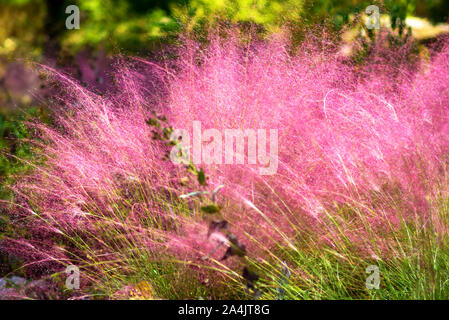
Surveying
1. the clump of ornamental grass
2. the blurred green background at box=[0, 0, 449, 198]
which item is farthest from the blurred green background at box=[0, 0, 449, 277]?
the clump of ornamental grass

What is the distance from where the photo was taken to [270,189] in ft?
7.55

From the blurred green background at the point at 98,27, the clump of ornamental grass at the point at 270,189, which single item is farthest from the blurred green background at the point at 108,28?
the clump of ornamental grass at the point at 270,189

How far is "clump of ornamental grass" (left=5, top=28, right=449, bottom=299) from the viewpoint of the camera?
2016 mm

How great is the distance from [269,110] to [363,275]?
97 cm

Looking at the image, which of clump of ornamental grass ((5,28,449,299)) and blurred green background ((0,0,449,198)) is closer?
clump of ornamental grass ((5,28,449,299))

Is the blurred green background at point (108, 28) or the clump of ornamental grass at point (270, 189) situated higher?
the blurred green background at point (108, 28)

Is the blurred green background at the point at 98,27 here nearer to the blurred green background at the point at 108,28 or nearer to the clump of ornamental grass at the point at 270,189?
the blurred green background at the point at 108,28

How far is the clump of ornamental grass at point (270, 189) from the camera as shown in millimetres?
2016

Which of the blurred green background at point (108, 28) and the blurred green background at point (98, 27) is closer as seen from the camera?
the blurred green background at point (108, 28)

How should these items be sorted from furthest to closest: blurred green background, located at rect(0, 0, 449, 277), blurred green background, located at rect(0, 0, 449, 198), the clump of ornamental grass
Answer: blurred green background, located at rect(0, 0, 449, 198)
blurred green background, located at rect(0, 0, 449, 277)
the clump of ornamental grass

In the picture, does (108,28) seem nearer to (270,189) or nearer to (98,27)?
(98,27)

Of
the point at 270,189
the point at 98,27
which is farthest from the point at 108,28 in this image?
the point at 270,189

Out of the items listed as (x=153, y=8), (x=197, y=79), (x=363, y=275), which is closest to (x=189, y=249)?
(x=363, y=275)

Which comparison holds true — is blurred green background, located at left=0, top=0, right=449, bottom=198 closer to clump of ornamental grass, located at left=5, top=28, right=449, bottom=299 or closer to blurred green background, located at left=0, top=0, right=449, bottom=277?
blurred green background, located at left=0, top=0, right=449, bottom=277
